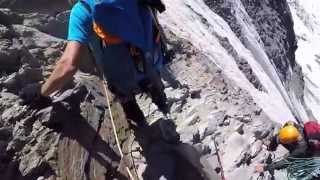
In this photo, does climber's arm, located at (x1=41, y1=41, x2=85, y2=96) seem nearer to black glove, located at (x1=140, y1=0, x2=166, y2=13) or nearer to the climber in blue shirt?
the climber in blue shirt

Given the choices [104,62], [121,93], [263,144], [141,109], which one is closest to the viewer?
[104,62]

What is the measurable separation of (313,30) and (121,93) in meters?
A: 24.3

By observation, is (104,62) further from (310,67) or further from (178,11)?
(310,67)

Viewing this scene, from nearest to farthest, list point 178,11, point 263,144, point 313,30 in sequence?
point 263,144
point 178,11
point 313,30

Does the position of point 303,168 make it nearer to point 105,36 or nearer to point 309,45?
point 105,36

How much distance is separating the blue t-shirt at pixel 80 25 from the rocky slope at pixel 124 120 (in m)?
1.04

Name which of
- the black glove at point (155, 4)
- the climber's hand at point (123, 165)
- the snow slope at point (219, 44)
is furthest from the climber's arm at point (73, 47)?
the snow slope at point (219, 44)

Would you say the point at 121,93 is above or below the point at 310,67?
above

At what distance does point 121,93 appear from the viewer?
565 centimetres

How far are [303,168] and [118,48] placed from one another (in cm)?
287

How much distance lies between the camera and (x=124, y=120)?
595cm

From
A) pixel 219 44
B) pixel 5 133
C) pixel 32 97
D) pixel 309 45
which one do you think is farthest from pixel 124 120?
pixel 309 45

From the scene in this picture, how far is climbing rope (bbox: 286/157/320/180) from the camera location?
6.41 metres

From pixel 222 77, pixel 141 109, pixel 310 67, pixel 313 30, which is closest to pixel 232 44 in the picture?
pixel 222 77
